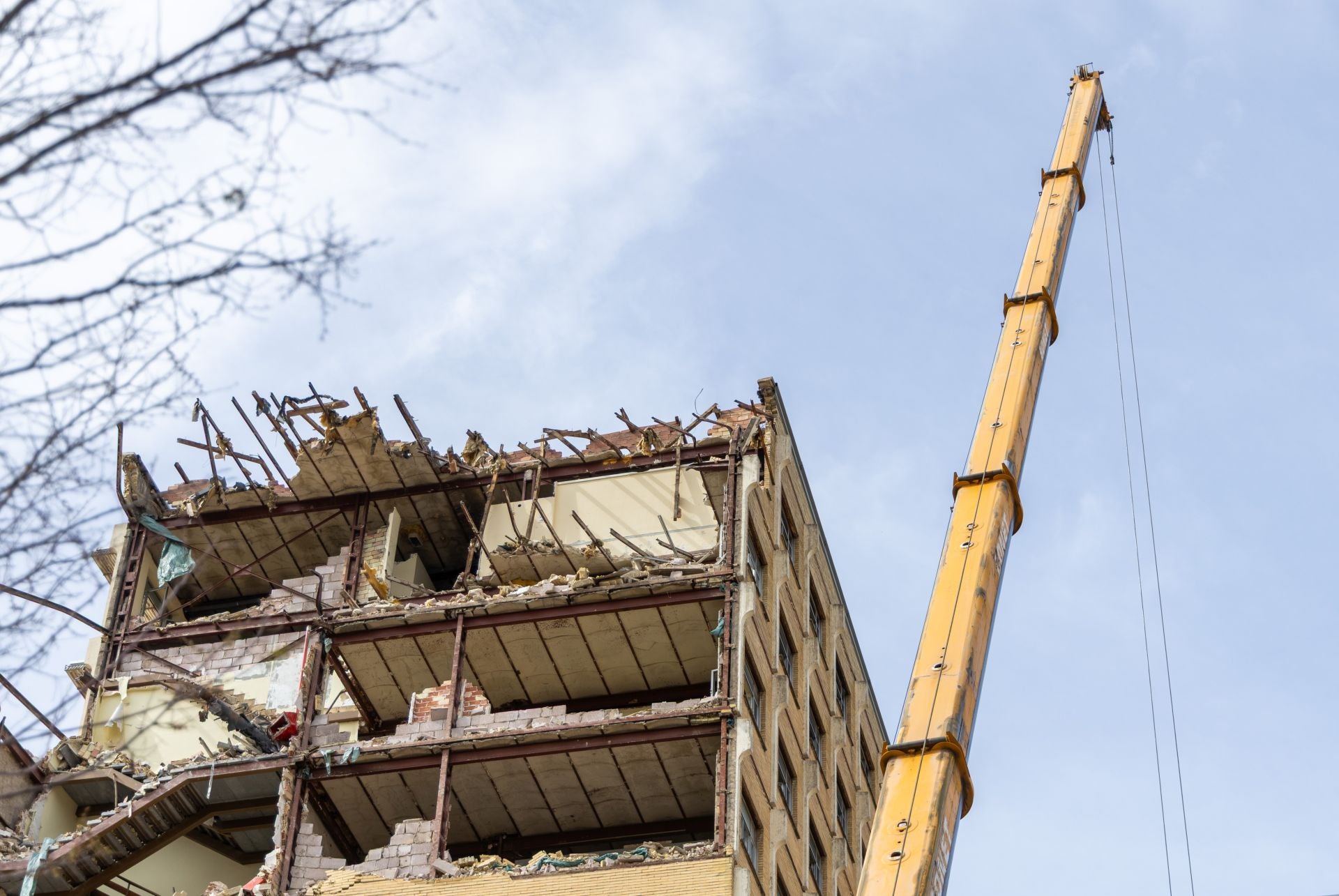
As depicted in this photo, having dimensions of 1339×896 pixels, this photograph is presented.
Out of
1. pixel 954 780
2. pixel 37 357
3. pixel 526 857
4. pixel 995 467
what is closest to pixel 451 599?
pixel 526 857

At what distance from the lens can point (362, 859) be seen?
38531 mm

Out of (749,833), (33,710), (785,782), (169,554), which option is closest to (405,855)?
Answer: (749,833)

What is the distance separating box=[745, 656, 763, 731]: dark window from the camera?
3712 cm

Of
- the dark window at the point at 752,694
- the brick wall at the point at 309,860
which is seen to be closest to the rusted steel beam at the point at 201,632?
the brick wall at the point at 309,860

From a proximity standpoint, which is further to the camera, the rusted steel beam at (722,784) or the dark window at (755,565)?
the dark window at (755,565)

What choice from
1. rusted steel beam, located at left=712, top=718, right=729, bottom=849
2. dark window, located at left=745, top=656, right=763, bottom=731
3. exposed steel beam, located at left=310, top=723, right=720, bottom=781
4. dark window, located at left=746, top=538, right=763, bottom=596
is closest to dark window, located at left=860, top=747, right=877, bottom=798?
dark window, located at left=746, top=538, right=763, bottom=596

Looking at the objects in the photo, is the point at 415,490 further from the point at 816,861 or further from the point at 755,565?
the point at 816,861

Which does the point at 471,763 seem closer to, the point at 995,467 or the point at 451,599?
the point at 451,599

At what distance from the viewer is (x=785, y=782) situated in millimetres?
39188

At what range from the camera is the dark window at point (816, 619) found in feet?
148

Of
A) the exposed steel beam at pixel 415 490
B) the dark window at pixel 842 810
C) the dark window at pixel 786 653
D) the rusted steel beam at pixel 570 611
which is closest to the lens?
the rusted steel beam at pixel 570 611

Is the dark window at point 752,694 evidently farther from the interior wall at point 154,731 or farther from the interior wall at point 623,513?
the interior wall at point 154,731

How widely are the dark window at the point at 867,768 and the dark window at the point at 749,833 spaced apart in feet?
44.0

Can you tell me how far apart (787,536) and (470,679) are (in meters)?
8.58
